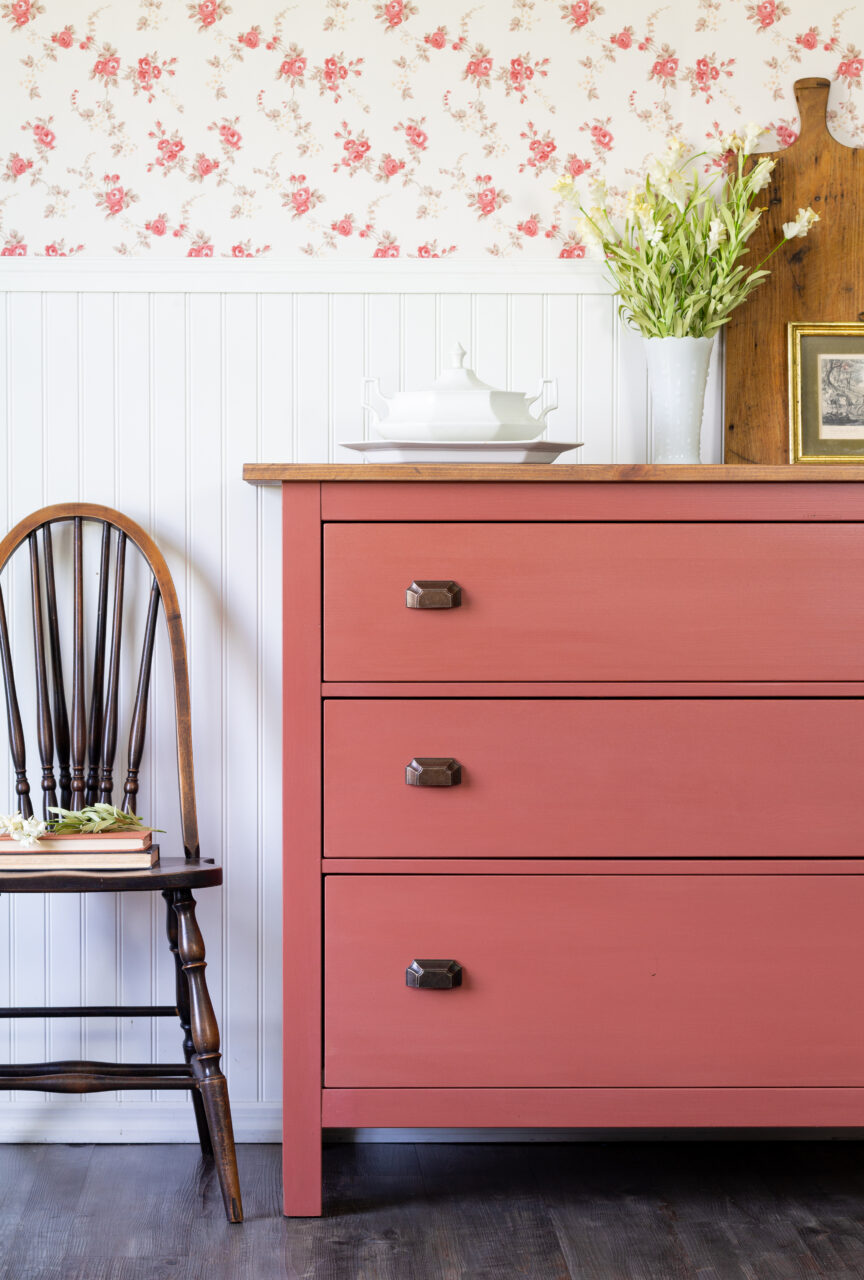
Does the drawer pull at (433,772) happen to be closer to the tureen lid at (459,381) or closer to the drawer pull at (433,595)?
the drawer pull at (433,595)

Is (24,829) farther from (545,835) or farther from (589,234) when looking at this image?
(589,234)

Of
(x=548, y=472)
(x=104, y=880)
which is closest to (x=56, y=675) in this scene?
(x=104, y=880)

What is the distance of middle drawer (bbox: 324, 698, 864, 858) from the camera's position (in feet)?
4.96

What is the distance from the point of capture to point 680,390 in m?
1.78

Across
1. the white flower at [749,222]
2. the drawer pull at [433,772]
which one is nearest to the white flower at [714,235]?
the white flower at [749,222]

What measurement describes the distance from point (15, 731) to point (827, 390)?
4.95 ft

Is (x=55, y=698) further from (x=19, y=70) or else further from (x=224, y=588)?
(x=19, y=70)

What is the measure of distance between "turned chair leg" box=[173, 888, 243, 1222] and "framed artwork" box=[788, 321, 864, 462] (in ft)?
4.17

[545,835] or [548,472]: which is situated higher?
[548,472]

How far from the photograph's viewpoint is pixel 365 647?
1.51 m

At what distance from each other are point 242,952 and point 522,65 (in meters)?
1.65

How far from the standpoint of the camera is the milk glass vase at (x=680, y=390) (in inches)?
69.8

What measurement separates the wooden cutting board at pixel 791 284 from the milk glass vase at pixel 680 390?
16cm

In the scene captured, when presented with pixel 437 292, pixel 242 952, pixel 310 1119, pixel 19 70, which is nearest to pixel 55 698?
pixel 242 952
